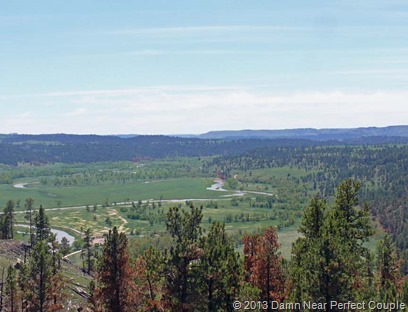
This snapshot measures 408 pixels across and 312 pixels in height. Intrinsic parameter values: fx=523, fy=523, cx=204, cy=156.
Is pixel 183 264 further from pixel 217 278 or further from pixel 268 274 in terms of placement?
pixel 268 274

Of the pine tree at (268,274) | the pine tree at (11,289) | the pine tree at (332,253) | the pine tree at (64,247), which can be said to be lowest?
the pine tree at (64,247)

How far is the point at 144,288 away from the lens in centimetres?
5603

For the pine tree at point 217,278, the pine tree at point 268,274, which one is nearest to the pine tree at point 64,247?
the pine tree at point 268,274

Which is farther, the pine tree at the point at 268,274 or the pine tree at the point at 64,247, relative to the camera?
the pine tree at the point at 64,247

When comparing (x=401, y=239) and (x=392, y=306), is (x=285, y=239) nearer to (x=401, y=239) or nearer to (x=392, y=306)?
(x=401, y=239)

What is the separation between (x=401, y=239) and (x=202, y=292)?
153m

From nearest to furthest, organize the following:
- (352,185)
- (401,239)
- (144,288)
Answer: (352,185)
(144,288)
(401,239)

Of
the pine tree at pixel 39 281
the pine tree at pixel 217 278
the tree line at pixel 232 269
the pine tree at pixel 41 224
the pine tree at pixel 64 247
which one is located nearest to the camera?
the tree line at pixel 232 269

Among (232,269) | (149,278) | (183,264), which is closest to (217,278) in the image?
(232,269)

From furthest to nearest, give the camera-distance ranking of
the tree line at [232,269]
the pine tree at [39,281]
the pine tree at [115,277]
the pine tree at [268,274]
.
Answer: the pine tree at [39,281], the pine tree at [268,274], the pine tree at [115,277], the tree line at [232,269]

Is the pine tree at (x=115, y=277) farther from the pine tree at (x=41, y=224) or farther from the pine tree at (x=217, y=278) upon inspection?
the pine tree at (x=41, y=224)

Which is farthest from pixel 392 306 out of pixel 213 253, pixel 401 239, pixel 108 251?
pixel 401 239

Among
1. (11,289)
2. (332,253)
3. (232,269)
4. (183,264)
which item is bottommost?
(11,289)

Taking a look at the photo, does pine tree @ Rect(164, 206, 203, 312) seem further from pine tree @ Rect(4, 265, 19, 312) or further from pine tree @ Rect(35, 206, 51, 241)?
pine tree @ Rect(35, 206, 51, 241)
